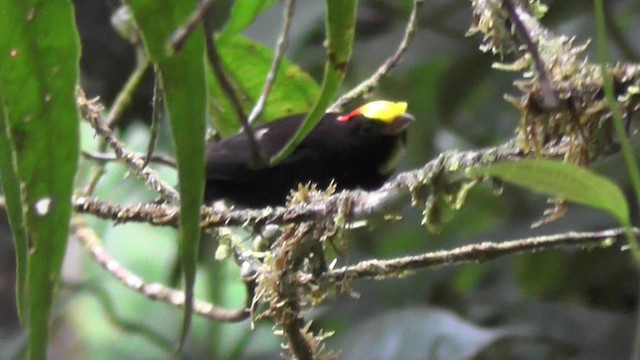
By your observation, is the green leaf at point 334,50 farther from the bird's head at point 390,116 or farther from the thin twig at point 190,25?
the bird's head at point 390,116

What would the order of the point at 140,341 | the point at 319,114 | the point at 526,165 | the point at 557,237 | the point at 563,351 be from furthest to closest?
the point at 140,341 → the point at 563,351 → the point at 557,237 → the point at 319,114 → the point at 526,165

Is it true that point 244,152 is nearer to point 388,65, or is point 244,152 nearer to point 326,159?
point 326,159

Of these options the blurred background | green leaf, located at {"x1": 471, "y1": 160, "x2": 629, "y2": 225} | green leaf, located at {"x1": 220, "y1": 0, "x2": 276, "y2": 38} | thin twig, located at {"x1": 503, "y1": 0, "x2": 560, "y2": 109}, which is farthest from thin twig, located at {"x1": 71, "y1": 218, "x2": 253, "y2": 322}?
A: green leaf, located at {"x1": 471, "y1": 160, "x2": 629, "y2": 225}

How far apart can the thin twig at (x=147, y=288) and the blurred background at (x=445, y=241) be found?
0.07 m

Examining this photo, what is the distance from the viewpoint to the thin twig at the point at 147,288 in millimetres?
1045

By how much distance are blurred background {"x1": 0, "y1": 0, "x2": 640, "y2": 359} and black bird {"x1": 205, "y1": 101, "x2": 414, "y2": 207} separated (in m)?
0.10

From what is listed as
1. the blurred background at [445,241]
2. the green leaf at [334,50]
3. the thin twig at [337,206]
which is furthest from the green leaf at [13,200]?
the blurred background at [445,241]

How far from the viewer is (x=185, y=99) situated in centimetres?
35

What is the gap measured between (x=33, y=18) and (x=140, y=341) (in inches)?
74.5

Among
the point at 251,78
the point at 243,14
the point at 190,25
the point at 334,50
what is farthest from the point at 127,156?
the point at 190,25

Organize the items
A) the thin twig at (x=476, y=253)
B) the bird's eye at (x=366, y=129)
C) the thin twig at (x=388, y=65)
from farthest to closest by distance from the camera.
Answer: the bird's eye at (x=366, y=129)
the thin twig at (x=388, y=65)
the thin twig at (x=476, y=253)

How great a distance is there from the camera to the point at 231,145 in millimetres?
1542

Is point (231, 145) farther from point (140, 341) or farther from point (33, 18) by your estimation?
point (33, 18)

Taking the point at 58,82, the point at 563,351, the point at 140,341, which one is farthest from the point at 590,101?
the point at 140,341
